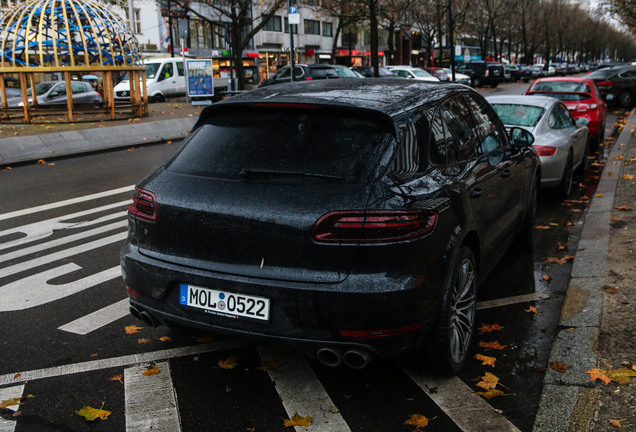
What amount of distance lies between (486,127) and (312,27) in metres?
68.9

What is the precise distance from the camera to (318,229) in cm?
299

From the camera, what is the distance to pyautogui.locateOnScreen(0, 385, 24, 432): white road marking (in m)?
3.12

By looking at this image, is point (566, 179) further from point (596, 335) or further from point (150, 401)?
point (150, 401)

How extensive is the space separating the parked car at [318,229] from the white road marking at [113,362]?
0.48 m

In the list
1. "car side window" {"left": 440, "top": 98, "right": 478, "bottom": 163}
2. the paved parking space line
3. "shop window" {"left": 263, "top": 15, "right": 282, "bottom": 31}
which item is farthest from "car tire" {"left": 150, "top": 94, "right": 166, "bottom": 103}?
"shop window" {"left": 263, "top": 15, "right": 282, "bottom": 31}

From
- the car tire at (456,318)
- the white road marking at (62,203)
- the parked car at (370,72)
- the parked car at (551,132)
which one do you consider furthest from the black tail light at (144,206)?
the parked car at (370,72)

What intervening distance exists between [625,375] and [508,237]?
1.70 metres

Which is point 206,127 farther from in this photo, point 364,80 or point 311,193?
point 364,80

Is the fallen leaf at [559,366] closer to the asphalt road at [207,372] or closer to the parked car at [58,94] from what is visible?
the asphalt road at [207,372]

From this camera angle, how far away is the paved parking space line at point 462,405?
10.2 feet

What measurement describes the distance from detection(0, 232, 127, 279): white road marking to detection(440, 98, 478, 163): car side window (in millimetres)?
3902

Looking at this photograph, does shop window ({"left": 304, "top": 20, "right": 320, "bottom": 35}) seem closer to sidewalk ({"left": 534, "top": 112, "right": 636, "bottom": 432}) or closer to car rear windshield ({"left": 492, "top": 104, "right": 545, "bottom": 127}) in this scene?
car rear windshield ({"left": 492, "top": 104, "right": 545, "bottom": 127})

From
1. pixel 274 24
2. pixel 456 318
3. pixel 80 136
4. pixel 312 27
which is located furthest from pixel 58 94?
pixel 312 27

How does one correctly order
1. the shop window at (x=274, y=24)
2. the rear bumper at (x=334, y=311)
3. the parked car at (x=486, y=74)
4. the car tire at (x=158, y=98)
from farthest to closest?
the shop window at (x=274, y=24), the parked car at (x=486, y=74), the car tire at (x=158, y=98), the rear bumper at (x=334, y=311)
